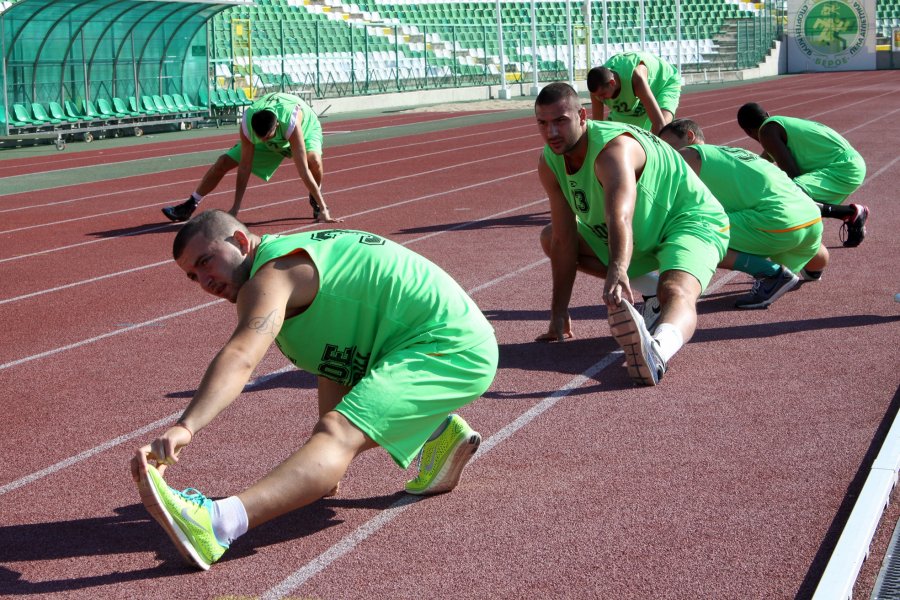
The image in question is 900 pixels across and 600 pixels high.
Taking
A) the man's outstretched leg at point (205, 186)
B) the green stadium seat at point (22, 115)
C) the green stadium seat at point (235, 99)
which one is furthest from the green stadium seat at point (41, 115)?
the man's outstretched leg at point (205, 186)

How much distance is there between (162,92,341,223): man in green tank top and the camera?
10.8 meters

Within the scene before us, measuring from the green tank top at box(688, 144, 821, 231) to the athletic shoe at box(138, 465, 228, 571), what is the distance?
4288mm

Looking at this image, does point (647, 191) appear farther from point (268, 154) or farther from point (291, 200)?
point (291, 200)

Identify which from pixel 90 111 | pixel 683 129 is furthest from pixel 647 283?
pixel 90 111

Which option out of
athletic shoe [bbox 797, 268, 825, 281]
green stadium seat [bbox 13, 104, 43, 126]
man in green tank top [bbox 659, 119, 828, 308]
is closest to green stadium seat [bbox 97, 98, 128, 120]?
green stadium seat [bbox 13, 104, 43, 126]

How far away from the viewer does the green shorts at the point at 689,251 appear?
5.62 meters

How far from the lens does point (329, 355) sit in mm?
3781

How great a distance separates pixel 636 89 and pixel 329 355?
Result: 676 cm

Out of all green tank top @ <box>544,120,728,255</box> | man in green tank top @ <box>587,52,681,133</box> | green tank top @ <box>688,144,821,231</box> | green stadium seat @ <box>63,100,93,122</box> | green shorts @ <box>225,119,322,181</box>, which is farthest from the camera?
green stadium seat @ <box>63,100,93,122</box>

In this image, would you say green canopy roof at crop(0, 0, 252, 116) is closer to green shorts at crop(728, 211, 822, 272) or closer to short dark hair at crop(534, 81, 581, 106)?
green shorts at crop(728, 211, 822, 272)

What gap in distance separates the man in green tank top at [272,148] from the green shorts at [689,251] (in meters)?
5.41

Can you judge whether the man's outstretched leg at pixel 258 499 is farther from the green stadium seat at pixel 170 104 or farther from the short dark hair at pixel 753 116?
the green stadium seat at pixel 170 104

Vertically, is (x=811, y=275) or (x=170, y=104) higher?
(x=170, y=104)

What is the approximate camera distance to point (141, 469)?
10.2ft
